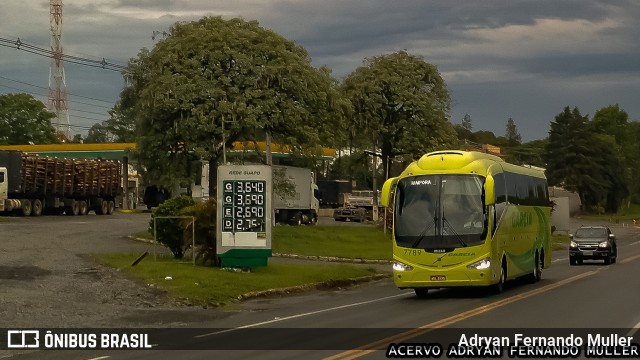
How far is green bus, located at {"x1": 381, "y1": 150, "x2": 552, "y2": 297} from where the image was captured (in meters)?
26.8

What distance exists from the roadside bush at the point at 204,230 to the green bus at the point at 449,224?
7.34 meters

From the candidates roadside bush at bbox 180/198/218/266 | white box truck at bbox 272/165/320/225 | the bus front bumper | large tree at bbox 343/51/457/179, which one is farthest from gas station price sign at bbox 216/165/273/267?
white box truck at bbox 272/165/320/225

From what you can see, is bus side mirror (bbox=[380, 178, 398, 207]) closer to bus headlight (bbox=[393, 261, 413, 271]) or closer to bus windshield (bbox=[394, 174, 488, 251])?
bus windshield (bbox=[394, 174, 488, 251])

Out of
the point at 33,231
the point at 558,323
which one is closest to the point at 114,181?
the point at 33,231

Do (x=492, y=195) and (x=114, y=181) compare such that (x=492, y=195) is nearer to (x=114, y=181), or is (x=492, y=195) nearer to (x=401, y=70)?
(x=401, y=70)

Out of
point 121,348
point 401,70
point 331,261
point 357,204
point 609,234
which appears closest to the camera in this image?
A: point 121,348

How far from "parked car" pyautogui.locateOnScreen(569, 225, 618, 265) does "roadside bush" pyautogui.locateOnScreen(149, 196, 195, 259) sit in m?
19.2

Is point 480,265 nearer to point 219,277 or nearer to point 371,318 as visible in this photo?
point 371,318

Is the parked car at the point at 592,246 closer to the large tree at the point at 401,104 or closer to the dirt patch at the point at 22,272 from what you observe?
the large tree at the point at 401,104

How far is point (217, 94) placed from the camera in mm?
47594

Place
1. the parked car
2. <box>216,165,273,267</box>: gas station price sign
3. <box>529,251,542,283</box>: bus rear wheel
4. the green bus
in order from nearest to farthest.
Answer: the green bus → <box>216,165,273,267</box>: gas station price sign → <box>529,251,542,283</box>: bus rear wheel → the parked car

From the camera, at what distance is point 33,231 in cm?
4669

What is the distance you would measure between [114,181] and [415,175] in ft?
170

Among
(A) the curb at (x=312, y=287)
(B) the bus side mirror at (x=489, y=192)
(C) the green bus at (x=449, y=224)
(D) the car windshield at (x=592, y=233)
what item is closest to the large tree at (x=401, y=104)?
(D) the car windshield at (x=592, y=233)
